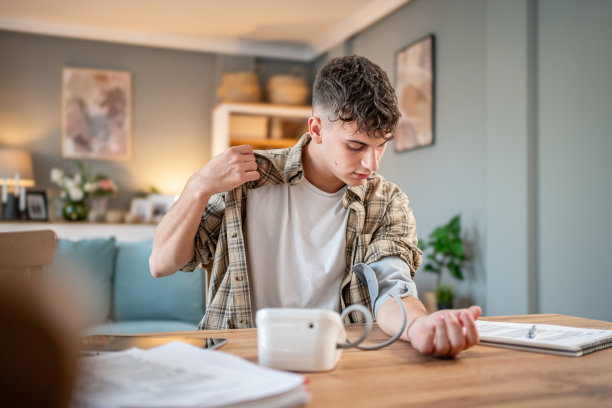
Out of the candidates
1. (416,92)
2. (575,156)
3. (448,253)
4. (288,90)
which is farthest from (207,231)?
(288,90)

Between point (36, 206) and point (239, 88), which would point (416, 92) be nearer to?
point (239, 88)

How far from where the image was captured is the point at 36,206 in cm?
475

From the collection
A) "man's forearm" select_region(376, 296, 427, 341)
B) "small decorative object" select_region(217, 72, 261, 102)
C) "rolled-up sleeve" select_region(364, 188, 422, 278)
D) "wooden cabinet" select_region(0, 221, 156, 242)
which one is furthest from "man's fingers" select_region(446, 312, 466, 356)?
"small decorative object" select_region(217, 72, 261, 102)

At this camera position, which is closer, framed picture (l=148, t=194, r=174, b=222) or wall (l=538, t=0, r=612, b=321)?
wall (l=538, t=0, r=612, b=321)

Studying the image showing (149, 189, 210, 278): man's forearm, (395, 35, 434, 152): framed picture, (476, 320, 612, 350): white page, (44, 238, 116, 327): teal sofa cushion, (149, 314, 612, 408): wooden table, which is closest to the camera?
(149, 314, 612, 408): wooden table

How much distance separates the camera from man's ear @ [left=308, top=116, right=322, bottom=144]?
136 cm

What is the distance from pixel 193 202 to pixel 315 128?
372 millimetres

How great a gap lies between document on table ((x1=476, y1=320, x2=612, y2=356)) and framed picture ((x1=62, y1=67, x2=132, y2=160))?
4786 mm

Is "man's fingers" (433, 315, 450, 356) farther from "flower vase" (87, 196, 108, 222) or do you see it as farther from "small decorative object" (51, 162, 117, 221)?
"flower vase" (87, 196, 108, 222)

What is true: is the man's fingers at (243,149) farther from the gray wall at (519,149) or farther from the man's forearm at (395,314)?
the gray wall at (519,149)

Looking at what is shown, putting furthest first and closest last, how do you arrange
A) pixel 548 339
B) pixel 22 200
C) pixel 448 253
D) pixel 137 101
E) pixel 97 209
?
pixel 137 101
pixel 97 209
pixel 22 200
pixel 448 253
pixel 548 339

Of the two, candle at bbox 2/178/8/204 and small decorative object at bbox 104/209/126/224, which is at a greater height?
candle at bbox 2/178/8/204

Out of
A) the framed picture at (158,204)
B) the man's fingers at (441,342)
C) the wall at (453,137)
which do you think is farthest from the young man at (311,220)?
the framed picture at (158,204)

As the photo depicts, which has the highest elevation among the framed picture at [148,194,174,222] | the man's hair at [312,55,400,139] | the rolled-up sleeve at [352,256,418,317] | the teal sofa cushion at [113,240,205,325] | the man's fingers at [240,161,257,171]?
the man's hair at [312,55,400,139]
